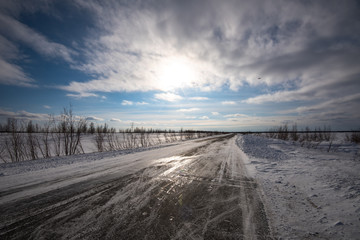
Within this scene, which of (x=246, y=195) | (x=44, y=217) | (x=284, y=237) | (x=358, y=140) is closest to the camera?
(x=284, y=237)

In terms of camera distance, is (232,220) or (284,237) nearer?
(284,237)

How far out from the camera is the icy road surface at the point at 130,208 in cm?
176

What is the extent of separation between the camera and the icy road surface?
1764 millimetres

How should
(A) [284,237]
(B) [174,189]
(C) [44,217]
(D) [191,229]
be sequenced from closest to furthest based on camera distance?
(A) [284,237] < (D) [191,229] < (C) [44,217] < (B) [174,189]

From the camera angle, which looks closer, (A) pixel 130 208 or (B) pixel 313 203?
(A) pixel 130 208

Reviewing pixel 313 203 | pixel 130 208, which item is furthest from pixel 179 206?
pixel 313 203

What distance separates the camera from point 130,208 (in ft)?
7.56

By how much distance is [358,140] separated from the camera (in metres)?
15.5

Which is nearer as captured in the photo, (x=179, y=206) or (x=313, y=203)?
(x=179, y=206)

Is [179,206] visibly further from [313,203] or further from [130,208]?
[313,203]

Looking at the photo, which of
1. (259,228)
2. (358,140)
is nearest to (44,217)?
(259,228)

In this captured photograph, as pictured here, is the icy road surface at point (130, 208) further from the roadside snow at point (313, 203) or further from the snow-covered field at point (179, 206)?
the roadside snow at point (313, 203)

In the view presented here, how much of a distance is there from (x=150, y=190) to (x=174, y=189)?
505mm

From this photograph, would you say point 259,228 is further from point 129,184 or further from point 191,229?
point 129,184
